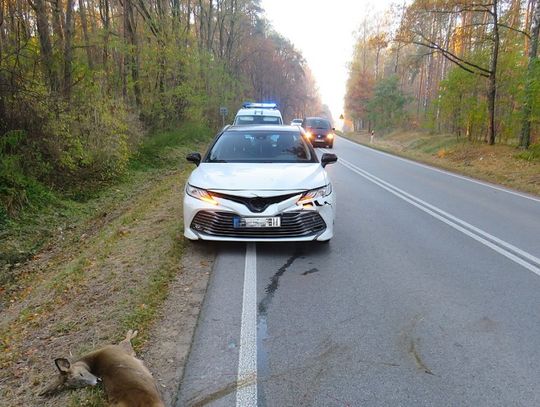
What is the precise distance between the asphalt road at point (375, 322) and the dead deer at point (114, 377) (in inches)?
11.6

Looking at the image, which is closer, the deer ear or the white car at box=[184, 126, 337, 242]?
the deer ear

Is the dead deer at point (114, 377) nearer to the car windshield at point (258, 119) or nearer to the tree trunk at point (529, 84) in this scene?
the car windshield at point (258, 119)

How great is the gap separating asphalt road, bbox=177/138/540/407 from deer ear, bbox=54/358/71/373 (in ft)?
2.44

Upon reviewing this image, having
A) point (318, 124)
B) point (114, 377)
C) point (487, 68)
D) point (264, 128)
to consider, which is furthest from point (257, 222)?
point (318, 124)

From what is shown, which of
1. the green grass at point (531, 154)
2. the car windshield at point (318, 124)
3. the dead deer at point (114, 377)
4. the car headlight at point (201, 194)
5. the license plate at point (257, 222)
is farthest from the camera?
the car windshield at point (318, 124)

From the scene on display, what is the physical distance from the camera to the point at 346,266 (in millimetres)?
5449

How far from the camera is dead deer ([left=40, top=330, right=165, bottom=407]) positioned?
2635mm

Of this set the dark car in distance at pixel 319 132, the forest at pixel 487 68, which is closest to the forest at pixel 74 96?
→ the dark car in distance at pixel 319 132

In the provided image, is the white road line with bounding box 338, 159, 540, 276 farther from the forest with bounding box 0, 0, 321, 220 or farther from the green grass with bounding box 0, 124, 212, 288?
the forest with bounding box 0, 0, 321, 220

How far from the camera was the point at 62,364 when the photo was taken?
9.25 ft

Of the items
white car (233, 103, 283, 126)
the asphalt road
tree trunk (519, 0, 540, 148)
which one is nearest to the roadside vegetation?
tree trunk (519, 0, 540, 148)

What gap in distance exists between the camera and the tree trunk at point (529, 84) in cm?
1706

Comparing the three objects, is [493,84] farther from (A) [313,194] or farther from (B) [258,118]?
(A) [313,194]

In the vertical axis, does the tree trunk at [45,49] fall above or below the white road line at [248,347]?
above
